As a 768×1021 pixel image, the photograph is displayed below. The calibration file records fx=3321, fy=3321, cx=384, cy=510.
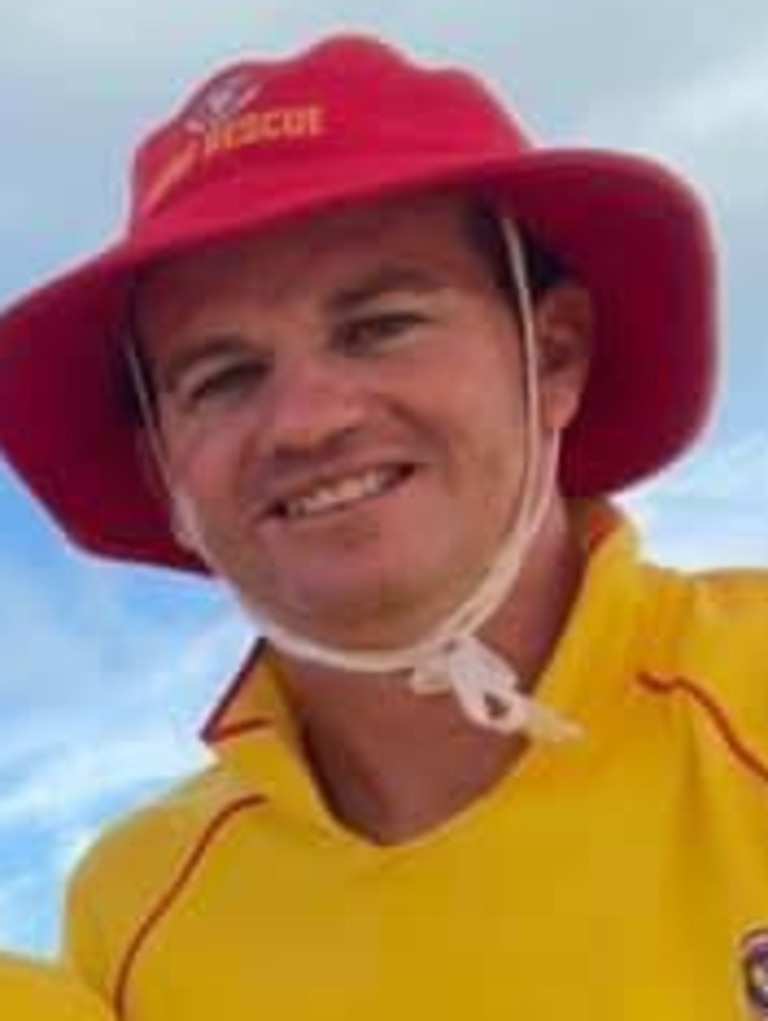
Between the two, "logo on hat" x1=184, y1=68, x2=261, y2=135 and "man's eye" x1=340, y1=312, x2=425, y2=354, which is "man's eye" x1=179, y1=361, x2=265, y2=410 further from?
"logo on hat" x1=184, y1=68, x2=261, y2=135

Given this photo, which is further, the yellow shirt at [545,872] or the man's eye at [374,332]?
the man's eye at [374,332]

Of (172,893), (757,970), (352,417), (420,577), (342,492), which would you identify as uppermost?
(352,417)

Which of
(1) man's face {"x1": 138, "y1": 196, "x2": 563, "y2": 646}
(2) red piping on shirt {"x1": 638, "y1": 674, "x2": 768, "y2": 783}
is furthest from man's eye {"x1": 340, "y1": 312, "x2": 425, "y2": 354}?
(2) red piping on shirt {"x1": 638, "y1": 674, "x2": 768, "y2": 783}

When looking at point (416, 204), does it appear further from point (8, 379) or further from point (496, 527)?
point (8, 379)

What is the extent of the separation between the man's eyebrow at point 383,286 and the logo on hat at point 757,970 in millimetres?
997

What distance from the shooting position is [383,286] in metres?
4.54

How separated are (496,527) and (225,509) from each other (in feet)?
1.22

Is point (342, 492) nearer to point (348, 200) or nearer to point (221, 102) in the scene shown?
point (348, 200)

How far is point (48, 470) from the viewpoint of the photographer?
521 centimetres

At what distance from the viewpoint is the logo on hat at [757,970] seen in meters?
4.23

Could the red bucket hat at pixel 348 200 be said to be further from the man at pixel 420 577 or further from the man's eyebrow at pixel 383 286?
the man's eyebrow at pixel 383 286

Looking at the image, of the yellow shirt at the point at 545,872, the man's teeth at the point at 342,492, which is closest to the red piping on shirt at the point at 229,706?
the yellow shirt at the point at 545,872

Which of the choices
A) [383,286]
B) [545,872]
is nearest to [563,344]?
[383,286]

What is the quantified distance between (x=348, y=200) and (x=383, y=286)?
0.13m
